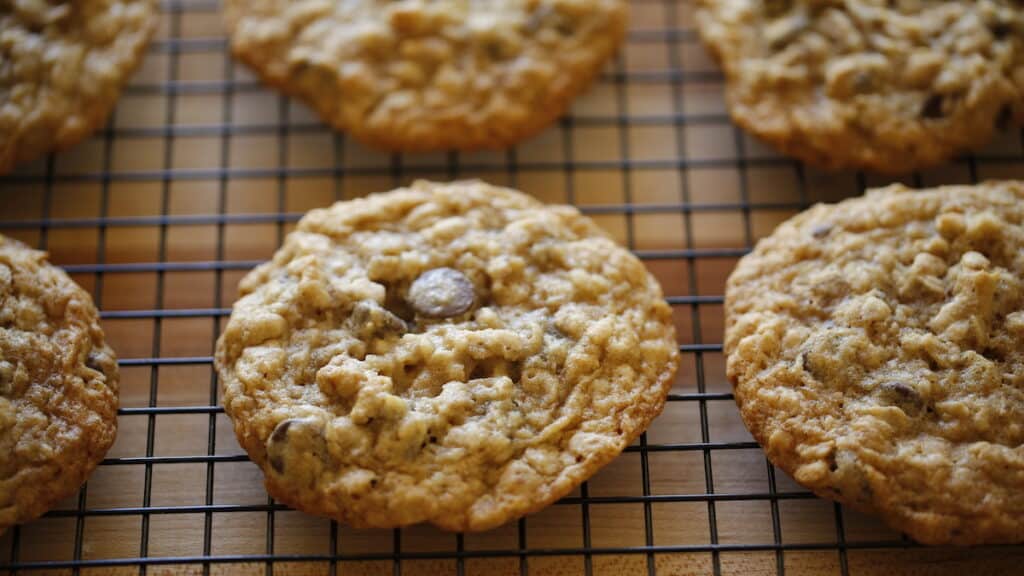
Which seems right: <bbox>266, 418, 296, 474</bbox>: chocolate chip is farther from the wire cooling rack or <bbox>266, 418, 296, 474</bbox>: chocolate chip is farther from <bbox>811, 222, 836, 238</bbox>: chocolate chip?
<bbox>811, 222, 836, 238</bbox>: chocolate chip

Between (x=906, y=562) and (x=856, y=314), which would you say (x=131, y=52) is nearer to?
(x=856, y=314)

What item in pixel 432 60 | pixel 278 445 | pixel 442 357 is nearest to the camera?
pixel 278 445

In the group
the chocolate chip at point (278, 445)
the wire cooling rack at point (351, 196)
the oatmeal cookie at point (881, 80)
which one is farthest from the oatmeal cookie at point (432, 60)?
the chocolate chip at point (278, 445)

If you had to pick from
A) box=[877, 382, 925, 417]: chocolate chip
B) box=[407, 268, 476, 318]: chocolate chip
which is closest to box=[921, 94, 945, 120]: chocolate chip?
box=[877, 382, 925, 417]: chocolate chip

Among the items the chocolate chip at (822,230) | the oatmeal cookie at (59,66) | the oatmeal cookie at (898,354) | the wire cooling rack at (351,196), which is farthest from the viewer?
the oatmeal cookie at (59,66)

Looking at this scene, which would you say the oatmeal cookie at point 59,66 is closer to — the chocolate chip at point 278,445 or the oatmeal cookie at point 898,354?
the chocolate chip at point 278,445

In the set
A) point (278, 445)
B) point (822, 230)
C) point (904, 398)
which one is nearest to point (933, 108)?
point (822, 230)

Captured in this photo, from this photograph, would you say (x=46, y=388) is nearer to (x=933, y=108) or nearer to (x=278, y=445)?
(x=278, y=445)
